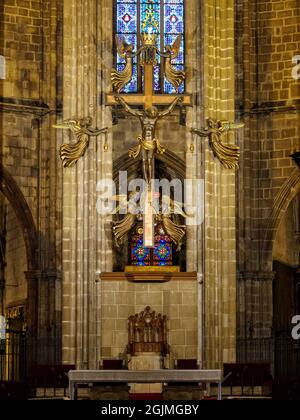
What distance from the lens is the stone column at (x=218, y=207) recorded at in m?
29.0

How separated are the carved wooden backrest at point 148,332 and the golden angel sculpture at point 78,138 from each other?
2.94 metres

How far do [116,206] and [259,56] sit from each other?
29.2ft

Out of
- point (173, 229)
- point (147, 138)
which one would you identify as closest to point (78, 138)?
point (147, 138)

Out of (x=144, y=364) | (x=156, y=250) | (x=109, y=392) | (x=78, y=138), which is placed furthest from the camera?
(x=156, y=250)

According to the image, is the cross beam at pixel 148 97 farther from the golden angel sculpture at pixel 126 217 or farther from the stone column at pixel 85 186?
the golden angel sculpture at pixel 126 217

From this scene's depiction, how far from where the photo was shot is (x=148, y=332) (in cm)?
2853

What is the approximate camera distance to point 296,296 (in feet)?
131

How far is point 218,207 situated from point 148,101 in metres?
2.25

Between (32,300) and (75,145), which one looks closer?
(75,145)

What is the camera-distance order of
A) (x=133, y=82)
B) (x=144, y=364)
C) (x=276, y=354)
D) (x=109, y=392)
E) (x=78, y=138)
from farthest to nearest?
1. (x=276, y=354)
2. (x=133, y=82)
3. (x=78, y=138)
4. (x=144, y=364)
5. (x=109, y=392)

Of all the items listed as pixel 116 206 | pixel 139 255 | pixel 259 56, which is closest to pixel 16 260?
pixel 139 255

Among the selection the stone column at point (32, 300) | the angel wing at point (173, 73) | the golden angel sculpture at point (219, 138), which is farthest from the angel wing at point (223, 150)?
the stone column at point (32, 300)

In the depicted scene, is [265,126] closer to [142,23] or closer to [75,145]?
[142,23]

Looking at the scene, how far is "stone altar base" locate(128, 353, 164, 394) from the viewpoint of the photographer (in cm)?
2823
